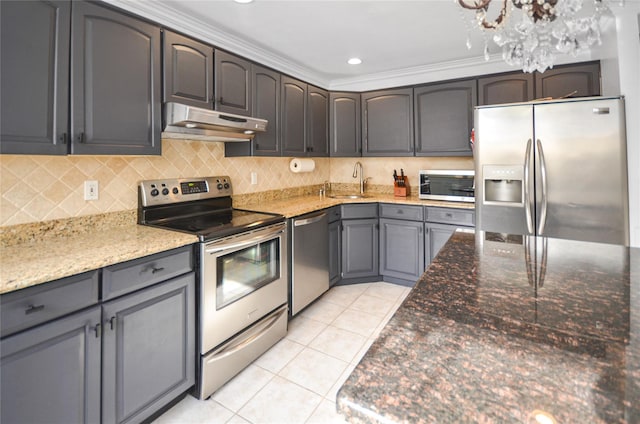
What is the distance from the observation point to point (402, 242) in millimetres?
3314

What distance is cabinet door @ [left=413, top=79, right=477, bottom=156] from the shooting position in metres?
3.13

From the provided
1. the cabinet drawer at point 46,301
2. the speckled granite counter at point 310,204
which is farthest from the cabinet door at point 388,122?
the cabinet drawer at point 46,301

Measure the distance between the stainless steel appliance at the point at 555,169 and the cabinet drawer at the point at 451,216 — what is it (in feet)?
1.22

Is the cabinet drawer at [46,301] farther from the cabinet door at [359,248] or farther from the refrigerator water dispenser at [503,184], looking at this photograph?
the refrigerator water dispenser at [503,184]

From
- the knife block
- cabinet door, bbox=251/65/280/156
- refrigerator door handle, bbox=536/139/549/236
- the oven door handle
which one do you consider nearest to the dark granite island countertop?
the oven door handle

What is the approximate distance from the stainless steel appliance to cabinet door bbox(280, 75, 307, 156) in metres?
1.57

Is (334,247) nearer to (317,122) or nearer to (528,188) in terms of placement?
(317,122)

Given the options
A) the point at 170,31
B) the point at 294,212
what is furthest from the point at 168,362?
the point at 170,31

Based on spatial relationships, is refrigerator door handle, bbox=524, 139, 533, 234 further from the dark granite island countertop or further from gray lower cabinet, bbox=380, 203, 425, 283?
the dark granite island countertop

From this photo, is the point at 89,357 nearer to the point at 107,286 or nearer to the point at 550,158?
the point at 107,286

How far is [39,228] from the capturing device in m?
1.65

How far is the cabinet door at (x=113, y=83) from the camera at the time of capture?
1.53m

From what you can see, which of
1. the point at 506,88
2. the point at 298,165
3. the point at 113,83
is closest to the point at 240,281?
the point at 113,83

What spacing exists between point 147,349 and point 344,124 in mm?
2906
